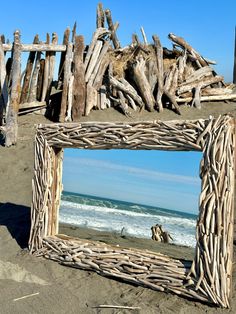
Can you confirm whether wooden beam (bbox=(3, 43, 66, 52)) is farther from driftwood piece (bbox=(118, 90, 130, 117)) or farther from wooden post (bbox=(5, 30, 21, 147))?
driftwood piece (bbox=(118, 90, 130, 117))

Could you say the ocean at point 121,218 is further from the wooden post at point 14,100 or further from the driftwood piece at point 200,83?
the driftwood piece at point 200,83

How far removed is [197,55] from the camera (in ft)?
38.5

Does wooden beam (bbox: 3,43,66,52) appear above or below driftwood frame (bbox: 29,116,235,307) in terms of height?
above

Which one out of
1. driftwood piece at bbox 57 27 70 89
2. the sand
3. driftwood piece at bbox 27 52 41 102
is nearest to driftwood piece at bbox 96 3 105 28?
driftwood piece at bbox 57 27 70 89

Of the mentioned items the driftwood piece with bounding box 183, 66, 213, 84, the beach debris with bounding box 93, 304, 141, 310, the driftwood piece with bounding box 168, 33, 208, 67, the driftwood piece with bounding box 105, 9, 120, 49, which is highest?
the driftwood piece with bounding box 105, 9, 120, 49

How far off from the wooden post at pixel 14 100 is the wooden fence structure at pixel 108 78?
288 millimetres

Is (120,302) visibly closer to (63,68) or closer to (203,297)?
(203,297)

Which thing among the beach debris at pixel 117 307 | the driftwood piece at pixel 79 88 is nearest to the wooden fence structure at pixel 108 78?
the driftwood piece at pixel 79 88

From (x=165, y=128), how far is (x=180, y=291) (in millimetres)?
1520

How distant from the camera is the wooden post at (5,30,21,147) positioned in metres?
10.1

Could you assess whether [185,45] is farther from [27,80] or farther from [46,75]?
[27,80]

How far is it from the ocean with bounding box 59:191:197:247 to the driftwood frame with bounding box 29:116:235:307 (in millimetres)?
872

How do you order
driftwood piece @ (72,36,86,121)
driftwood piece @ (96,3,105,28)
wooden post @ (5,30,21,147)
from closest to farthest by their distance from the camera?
wooden post @ (5,30,21,147)
driftwood piece @ (72,36,86,121)
driftwood piece @ (96,3,105,28)

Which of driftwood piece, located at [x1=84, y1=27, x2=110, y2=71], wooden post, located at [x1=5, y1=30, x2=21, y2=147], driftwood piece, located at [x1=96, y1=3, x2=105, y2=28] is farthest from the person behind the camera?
driftwood piece, located at [x1=96, y1=3, x2=105, y2=28]
